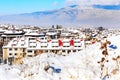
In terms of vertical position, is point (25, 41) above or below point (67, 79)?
below

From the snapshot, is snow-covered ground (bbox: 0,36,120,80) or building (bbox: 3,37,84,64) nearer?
snow-covered ground (bbox: 0,36,120,80)

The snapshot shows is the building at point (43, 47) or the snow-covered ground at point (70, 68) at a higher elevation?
the snow-covered ground at point (70, 68)

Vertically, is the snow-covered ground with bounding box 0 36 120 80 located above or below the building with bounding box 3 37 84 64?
above

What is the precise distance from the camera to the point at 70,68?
11.7 meters

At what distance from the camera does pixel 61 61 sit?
500 inches

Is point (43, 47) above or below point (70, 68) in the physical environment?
below

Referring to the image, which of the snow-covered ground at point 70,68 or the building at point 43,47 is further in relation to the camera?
the building at point 43,47

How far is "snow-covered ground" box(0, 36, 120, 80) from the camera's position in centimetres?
1111

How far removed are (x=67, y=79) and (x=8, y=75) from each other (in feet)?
5.59

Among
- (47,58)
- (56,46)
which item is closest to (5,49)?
(56,46)

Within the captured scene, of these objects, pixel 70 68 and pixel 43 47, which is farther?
pixel 43 47

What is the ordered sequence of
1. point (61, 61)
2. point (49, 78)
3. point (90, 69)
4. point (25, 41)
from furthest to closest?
point (25, 41) → point (61, 61) → point (90, 69) → point (49, 78)

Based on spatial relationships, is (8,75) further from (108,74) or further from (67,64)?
(108,74)

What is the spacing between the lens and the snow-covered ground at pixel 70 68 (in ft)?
36.4
